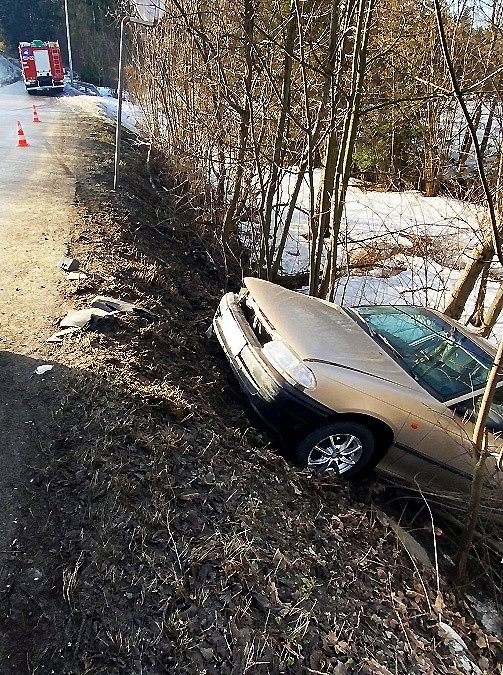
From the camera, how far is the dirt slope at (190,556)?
2814mm

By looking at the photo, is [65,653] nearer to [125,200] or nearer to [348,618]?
[348,618]

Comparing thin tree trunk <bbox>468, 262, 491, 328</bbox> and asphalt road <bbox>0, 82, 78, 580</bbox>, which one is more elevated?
asphalt road <bbox>0, 82, 78, 580</bbox>

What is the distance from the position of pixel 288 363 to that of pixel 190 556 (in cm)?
175

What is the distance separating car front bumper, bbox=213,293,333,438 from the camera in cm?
426

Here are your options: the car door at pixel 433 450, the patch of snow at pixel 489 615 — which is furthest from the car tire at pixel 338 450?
the patch of snow at pixel 489 615

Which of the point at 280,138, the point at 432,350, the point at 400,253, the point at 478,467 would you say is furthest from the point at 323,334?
the point at 400,253

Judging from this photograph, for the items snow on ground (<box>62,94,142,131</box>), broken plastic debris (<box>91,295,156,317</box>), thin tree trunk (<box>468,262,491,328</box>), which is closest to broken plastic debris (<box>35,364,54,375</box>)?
broken plastic debris (<box>91,295,156,317</box>)

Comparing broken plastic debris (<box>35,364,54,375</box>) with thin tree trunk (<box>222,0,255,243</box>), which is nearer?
broken plastic debris (<box>35,364,54,375</box>)

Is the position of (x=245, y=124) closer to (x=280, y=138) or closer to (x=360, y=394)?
(x=280, y=138)

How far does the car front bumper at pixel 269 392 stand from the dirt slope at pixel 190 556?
1.17ft

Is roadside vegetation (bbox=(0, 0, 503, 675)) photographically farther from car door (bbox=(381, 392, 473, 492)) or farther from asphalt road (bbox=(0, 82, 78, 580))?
car door (bbox=(381, 392, 473, 492))

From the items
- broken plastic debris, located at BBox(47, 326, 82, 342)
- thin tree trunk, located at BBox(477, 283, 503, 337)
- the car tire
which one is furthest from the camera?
thin tree trunk, located at BBox(477, 283, 503, 337)

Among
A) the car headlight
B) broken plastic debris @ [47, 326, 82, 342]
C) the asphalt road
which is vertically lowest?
the asphalt road

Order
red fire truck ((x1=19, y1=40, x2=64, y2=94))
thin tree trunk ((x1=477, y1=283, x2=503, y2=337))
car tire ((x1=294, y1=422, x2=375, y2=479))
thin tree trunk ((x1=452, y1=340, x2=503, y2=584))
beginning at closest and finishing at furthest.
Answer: thin tree trunk ((x1=452, y1=340, x2=503, y2=584))
car tire ((x1=294, y1=422, x2=375, y2=479))
thin tree trunk ((x1=477, y1=283, x2=503, y2=337))
red fire truck ((x1=19, y1=40, x2=64, y2=94))
